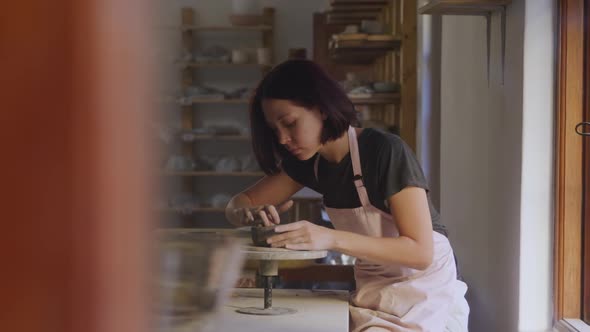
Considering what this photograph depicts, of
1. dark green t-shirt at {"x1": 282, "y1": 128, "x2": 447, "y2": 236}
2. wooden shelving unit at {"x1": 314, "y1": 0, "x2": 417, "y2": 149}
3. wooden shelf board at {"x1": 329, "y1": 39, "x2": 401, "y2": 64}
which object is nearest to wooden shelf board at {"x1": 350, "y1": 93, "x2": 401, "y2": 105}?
wooden shelving unit at {"x1": 314, "y1": 0, "x2": 417, "y2": 149}

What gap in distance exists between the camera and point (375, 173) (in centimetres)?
197

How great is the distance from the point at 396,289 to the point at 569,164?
26.1 inches

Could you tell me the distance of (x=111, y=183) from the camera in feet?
0.44

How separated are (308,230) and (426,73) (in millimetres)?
2529

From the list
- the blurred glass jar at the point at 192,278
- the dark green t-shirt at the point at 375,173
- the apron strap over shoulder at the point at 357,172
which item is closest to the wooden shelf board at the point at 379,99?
the dark green t-shirt at the point at 375,173

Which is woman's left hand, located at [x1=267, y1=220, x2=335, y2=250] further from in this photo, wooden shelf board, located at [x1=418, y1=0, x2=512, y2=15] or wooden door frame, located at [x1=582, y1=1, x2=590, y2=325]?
wooden shelf board, located at [x1=418, y1=0, x2=512, y2=15]

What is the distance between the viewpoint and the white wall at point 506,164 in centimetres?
234

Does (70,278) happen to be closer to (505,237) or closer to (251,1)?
(505,237)

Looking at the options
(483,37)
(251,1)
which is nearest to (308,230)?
(483,37)

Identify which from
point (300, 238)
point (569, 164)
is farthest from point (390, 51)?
point (300, 238)

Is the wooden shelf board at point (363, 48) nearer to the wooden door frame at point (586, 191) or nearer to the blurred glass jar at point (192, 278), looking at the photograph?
the wooden door frame at point (586, 191)

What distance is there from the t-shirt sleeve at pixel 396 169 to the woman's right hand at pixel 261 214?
8.8 inches

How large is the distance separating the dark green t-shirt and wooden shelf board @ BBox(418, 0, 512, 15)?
756mm

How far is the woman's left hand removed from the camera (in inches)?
68.9
